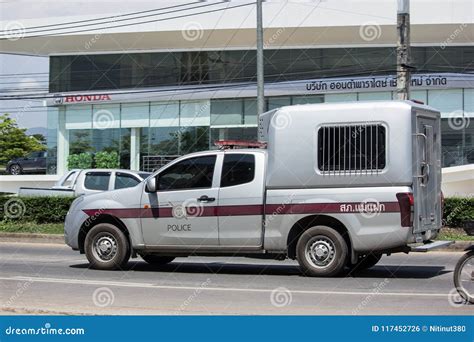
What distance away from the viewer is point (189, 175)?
39.3ft

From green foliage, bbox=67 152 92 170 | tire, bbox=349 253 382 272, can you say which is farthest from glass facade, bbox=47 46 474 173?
tire, bbox=349 253 382 272

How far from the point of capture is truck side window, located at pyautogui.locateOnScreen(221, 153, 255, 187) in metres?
11.7

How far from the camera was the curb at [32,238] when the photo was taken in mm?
19094

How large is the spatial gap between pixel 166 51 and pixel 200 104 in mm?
3773

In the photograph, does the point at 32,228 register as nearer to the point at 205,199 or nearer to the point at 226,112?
the point at 205,199

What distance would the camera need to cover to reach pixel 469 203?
18.2 meters

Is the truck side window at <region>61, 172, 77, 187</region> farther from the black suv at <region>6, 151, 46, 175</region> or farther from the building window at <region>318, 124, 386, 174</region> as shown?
the black suv at <region>6, 151, 46, 175</region>

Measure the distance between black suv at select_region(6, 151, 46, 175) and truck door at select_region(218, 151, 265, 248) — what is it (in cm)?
3899

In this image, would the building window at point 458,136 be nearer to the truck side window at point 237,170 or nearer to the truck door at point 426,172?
the truck door at point 426,172

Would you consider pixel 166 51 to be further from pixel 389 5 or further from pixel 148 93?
pixel 389 5

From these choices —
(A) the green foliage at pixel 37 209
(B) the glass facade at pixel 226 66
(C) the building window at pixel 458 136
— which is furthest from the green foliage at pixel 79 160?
(A) the green foliage at pixel 37 209

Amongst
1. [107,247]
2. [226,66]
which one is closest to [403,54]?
[107,247]

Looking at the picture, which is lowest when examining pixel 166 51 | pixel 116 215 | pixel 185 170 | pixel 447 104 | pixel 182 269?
pixel 182 269

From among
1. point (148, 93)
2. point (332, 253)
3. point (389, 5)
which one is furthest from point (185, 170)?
point (148, 93)
